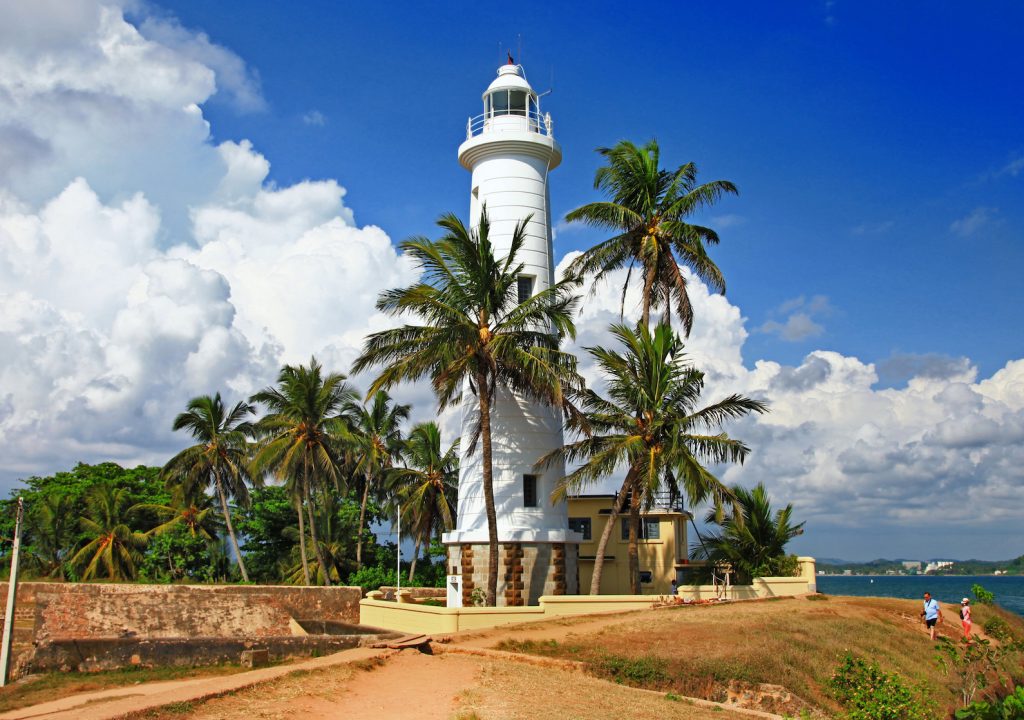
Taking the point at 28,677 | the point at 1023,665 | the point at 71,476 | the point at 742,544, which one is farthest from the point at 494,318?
the point at 71,476

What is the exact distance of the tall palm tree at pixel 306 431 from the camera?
3541 centimetres

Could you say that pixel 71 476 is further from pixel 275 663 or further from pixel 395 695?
pixel 395 695

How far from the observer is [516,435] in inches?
1028

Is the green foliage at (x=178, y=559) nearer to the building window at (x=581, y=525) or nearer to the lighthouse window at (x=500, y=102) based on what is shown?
the building window at (x=581, y=525)

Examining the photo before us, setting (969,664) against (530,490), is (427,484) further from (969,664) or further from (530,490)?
(969,664)

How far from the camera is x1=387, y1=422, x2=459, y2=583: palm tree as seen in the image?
3781 centimetres

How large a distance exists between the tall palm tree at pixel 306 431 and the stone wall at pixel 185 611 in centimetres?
608

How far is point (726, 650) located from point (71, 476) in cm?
4054

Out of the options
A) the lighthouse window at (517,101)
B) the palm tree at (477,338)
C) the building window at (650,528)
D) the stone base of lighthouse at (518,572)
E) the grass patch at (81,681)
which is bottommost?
the grass patch at (81,681)

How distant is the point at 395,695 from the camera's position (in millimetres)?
14734

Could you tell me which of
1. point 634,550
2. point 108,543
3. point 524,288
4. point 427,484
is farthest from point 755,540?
point 108,543

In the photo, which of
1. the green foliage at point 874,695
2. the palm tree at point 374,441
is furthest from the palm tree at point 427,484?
the green foliage at point 874,695

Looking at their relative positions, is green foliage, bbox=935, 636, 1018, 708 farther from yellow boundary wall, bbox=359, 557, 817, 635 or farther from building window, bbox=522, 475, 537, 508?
building window, bbox=522, 475, 537, 508

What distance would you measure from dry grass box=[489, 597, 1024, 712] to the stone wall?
11.6 meters
